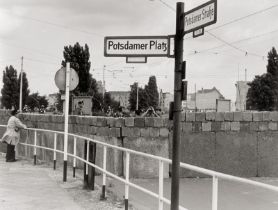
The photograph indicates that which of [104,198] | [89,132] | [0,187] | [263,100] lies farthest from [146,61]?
[263,100]

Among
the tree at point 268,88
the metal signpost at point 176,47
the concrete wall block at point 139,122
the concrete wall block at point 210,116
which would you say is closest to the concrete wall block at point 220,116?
the concrete wall block at point 210,116

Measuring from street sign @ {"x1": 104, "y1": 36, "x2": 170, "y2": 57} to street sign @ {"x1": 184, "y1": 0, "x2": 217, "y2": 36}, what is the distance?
1.27 ft

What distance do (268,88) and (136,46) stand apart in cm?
7002

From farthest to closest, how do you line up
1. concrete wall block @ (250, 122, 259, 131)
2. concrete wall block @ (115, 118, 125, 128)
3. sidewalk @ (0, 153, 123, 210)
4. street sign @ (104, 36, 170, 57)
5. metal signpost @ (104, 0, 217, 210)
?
1. concrete wall block @ (250, 122, 259, 131)
2. concrete wall block @ (115, 118, 125, 128)
3. sidewalk @ (0, 153, 123, 210)
4. street sign @ (104, 36, 170, 57)
5. metal signpost @ (104, 0, 217, 210)

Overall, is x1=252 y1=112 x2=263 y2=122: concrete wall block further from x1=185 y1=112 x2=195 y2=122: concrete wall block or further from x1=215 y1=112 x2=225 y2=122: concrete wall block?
x1=185 y1=112 x2=195 y2=122: concrete wall block

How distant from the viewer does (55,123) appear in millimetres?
16406

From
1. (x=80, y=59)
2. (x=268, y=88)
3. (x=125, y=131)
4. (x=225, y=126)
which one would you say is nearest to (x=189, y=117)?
(x=225, y=126)

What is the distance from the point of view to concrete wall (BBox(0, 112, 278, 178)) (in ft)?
46.3

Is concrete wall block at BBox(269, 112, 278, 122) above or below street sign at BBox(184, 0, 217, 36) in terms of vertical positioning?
below

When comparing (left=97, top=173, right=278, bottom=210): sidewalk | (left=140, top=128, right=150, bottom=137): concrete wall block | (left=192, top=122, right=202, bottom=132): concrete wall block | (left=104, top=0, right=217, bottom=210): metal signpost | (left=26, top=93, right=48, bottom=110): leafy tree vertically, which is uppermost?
(left=26, top=93, right=48, bottom=110): leafy tree

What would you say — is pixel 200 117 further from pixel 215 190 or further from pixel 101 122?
pixel 215 190

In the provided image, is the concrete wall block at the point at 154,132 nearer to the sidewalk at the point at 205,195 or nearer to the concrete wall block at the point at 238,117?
the sidewalk at the point at 205,195

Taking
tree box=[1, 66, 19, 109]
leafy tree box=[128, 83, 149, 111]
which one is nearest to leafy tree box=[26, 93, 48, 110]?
tree box=[1, 66, 19, 109]

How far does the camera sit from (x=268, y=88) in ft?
240
